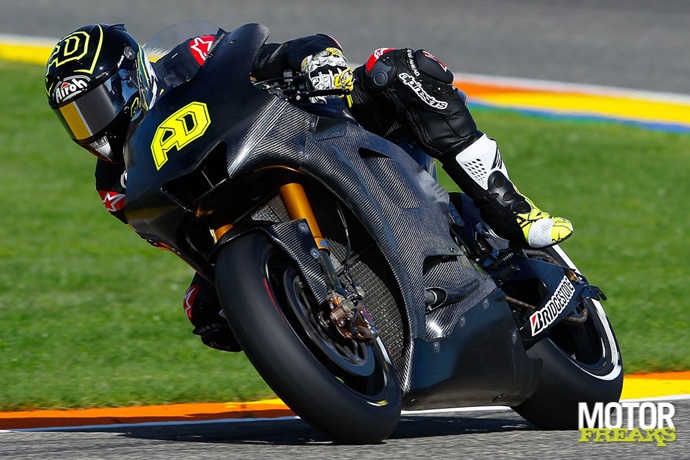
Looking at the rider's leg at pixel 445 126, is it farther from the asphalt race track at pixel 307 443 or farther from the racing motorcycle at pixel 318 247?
the asphalt race track at pixel 307 443

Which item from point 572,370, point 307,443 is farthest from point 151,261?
point 307,443

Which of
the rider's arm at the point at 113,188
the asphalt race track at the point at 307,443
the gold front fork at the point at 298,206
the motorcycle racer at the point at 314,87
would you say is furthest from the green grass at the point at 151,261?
the gold front fork at the point at 298,206

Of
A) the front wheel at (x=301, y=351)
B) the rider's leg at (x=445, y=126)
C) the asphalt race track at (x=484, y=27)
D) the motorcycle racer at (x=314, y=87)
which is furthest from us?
the asphalt race track at (x=484, y=27)

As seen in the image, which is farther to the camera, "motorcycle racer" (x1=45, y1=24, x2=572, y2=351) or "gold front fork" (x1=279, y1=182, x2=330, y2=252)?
"motorcycle racer" (x1=45, y1=24, x2=572, y2=351)

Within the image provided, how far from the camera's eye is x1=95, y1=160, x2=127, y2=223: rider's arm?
427cm

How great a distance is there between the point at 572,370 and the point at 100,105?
1.91 m

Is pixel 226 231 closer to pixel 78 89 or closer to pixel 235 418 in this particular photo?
pixel 78 89

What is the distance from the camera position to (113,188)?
430 cm

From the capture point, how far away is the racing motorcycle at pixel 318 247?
356cm

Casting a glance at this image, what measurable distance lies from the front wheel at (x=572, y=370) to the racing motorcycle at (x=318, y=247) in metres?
0.19

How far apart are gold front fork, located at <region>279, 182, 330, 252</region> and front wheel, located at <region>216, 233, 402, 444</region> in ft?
0.45

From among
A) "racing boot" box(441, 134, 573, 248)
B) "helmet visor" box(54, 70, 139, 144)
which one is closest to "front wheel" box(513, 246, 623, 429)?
"racing boot" box(441, 134, 573, 248)

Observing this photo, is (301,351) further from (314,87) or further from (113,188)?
(113,188)

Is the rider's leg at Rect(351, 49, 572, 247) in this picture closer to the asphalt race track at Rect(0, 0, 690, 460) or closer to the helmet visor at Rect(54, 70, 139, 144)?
the helmet visor at Rect(54, 70, 139, 144)
